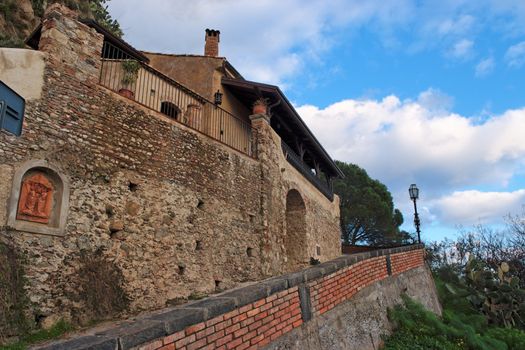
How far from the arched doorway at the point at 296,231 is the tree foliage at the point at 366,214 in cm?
1394

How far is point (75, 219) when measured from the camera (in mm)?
6277

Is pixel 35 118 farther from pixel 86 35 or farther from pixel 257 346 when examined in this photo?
pixel 257 346

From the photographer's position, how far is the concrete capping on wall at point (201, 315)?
2.67 meters

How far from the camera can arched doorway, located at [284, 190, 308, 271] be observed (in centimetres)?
1370

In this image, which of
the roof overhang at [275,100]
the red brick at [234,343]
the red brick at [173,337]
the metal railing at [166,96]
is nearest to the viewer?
the red brick at [173,337]

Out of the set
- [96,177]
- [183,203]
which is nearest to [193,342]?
[96,177]

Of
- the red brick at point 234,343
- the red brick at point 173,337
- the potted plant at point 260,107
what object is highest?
the potted plant at point 260,107

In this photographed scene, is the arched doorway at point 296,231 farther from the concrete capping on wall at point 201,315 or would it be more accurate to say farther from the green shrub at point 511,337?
the concrete capping on wall at point 201,315

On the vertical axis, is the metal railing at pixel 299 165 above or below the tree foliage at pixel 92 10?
below

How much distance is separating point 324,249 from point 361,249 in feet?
16.7

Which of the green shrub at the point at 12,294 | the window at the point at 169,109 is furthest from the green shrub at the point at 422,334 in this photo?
the window at the point at 169,109

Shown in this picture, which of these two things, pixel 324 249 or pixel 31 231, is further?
pixel 324 249

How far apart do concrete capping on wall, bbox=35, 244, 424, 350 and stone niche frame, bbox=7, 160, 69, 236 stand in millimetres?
2671

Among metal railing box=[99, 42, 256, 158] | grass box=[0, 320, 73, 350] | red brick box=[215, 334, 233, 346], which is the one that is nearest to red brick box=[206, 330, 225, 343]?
red brick box=[215, 334, 233, 346]
